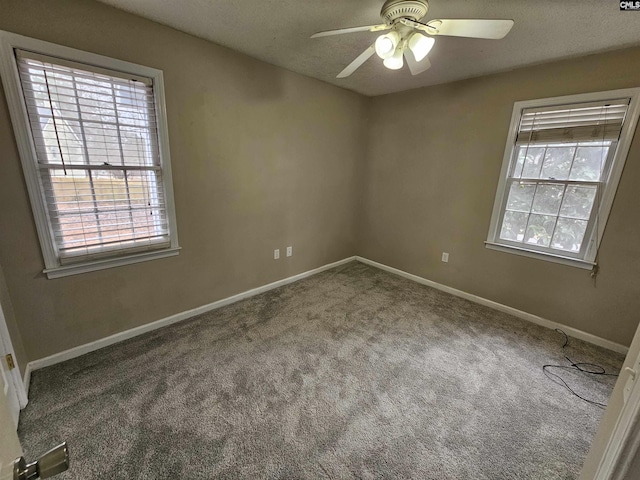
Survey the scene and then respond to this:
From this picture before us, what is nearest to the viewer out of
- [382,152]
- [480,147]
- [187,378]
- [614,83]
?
[187,378]

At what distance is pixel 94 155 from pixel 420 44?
219 cm

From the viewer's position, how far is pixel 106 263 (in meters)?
2.01

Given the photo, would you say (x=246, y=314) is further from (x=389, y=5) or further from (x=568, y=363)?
(x=568, y=363)

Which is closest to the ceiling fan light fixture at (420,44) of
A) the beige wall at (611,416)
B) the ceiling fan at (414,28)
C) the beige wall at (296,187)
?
the ceiling fan at (414,28)

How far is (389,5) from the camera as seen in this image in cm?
137

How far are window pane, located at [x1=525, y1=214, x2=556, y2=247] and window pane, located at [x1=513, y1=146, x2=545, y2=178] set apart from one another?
1.35 feet

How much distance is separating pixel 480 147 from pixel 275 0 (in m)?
2.34

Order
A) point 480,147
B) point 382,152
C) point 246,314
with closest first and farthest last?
point 246,314, point 480,147, point 382,152

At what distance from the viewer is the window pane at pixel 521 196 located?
8.50ft

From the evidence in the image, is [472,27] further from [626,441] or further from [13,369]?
[13,369]

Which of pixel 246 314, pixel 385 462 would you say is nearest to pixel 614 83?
pixel 385 462

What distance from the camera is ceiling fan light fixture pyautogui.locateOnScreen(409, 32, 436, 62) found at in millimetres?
1411

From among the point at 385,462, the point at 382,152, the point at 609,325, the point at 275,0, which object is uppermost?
the point at 275,0

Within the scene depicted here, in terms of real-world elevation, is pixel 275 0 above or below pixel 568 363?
above
